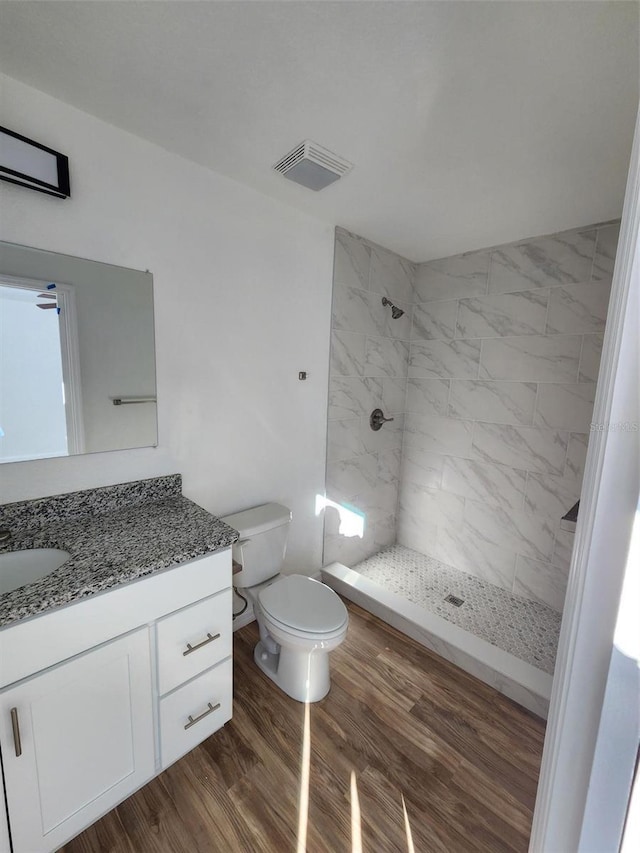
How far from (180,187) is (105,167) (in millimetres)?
291

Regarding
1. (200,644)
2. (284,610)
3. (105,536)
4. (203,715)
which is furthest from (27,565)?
(284,610)

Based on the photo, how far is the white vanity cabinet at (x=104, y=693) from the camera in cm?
93

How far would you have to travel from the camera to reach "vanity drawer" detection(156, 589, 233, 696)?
1202 millimetres

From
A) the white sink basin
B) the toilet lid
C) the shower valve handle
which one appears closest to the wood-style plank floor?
the toilet lid

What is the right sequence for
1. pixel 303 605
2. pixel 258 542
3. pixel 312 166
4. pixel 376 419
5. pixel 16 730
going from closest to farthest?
pixel 16 730
pixel 312 166
pixel 303 605
pixel 258 542
pixel 376 419

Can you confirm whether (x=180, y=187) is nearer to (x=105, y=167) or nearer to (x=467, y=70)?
(x=105, y=167)

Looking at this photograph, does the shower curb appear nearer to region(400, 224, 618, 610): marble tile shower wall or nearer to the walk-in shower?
the walk-in shower

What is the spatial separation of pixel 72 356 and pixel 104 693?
45.7 inches

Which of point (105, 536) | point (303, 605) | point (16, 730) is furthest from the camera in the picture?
point (303, 605)

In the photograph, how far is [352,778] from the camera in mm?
1315

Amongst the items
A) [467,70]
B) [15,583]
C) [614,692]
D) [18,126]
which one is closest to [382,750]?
[614,692]

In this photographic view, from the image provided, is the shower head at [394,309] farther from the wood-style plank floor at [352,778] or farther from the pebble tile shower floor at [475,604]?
the wood-style plank floor at [352,778]

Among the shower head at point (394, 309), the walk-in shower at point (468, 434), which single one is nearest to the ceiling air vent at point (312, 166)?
the walk-in shower at point (468, 434)

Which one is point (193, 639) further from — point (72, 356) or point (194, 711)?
point (72, 356)
